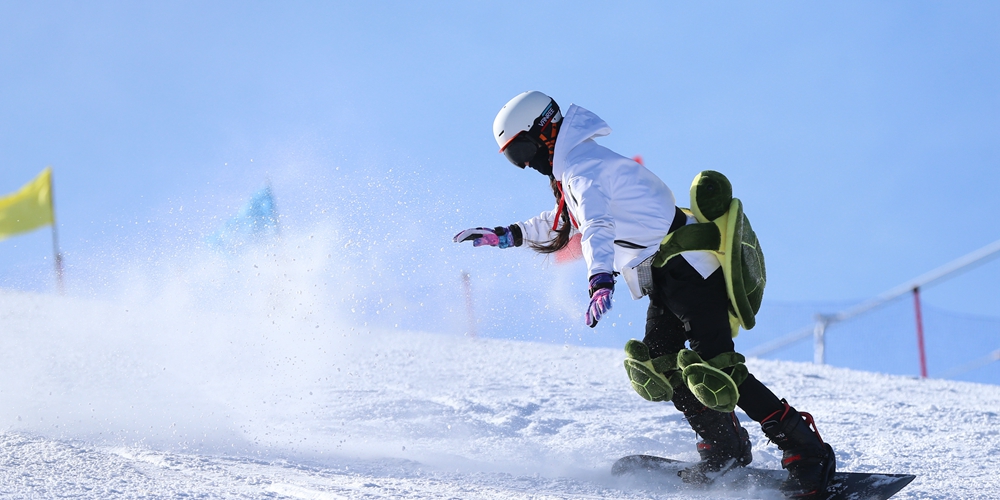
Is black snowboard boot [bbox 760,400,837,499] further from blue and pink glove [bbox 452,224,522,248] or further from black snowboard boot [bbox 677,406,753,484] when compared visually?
blue and pink glove [bbox 452,224,522,248]

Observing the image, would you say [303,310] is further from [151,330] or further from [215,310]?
[151,330]

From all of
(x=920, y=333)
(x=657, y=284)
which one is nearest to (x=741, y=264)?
(x=657, y=284)

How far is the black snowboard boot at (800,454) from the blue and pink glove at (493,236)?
1.38m

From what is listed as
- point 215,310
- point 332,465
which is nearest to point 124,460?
point 332,465

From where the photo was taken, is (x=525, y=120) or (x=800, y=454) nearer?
(x=800, y=454)

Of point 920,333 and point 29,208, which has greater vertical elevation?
point 29,208

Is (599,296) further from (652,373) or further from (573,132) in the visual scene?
(573,132)

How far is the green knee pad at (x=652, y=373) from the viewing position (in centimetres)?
370

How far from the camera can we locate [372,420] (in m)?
5.34

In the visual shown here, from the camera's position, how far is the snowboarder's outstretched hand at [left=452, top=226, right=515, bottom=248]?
421 cm

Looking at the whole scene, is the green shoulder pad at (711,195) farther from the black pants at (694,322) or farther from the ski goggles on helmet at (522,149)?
the ski goggles on helmet at (522,149)

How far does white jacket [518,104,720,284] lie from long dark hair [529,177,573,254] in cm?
16

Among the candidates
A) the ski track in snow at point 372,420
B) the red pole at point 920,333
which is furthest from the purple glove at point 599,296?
the red pole at point 920,333

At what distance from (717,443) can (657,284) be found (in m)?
0.71
